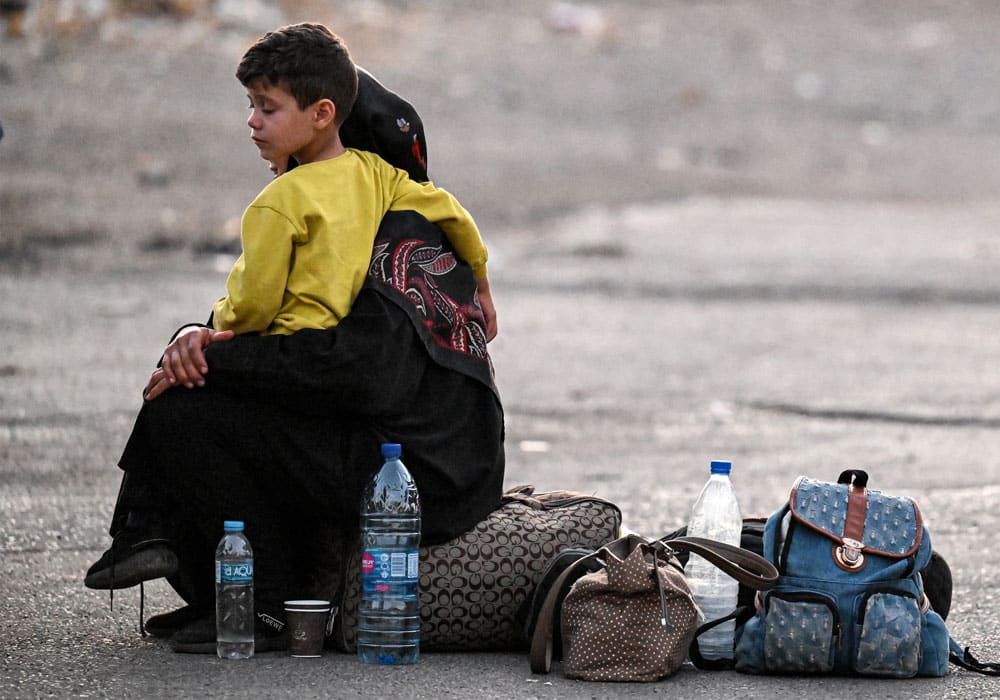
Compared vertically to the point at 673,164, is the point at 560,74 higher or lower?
higher

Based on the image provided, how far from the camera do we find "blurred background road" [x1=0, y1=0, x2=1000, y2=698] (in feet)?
19.8

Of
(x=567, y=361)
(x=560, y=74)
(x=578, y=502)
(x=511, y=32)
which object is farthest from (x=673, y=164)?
(x=578, y=502)

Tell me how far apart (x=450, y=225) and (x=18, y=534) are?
2.43 m

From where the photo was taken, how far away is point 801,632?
4434 mm

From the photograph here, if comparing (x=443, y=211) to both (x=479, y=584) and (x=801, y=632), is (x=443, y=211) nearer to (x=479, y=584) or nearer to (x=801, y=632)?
(x=479, y=584)

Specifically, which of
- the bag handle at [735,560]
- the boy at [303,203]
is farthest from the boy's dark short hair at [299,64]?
the bag handle at [735,560]

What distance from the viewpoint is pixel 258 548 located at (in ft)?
15.2

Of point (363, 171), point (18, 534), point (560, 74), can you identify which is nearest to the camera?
point (363, 171)

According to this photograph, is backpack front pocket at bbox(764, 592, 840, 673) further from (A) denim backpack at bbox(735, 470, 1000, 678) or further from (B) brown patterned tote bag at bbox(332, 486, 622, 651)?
(B) brown patterned tote bag at bbox(332, 486, 622, 651)

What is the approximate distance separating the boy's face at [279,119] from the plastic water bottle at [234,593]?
1021 mm

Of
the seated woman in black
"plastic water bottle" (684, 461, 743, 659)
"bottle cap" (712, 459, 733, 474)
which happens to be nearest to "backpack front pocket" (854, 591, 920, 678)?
"plastic water bottle" (684, 461, 743, 659)

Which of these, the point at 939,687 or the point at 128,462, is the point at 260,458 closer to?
the point at 128,462

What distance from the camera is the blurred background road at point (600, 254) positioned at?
604 cm

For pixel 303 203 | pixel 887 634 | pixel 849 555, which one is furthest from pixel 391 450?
pixel 887 634
